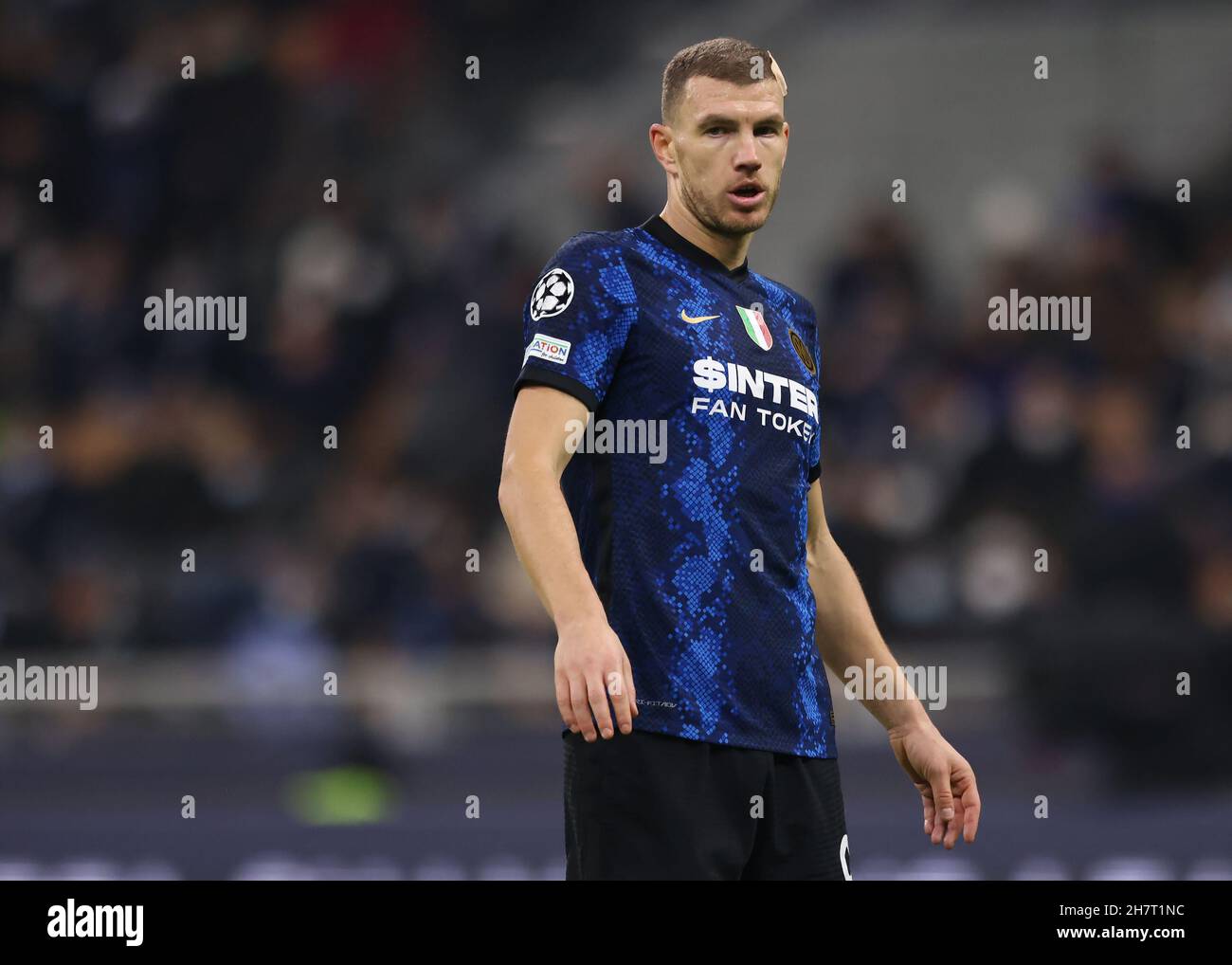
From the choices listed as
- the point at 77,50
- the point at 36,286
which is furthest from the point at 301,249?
the point at 77,50

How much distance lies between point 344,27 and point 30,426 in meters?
3.49

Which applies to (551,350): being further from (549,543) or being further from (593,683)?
(593,683)

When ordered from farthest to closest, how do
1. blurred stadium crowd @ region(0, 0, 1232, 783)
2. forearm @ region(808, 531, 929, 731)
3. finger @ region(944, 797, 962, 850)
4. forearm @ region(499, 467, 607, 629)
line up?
blurred stadium crowd @ region(0, 0, 1232, 783)
forearm @ region(808, 531, 929, 731)
finger @ region(944, 797, 962, 850)
forearm @ region(499, 467, 607, 629)

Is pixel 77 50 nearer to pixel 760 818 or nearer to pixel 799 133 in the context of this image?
pixel 799 133

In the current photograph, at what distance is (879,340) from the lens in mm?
10102

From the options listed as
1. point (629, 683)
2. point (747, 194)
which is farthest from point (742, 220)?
point (629, 683)

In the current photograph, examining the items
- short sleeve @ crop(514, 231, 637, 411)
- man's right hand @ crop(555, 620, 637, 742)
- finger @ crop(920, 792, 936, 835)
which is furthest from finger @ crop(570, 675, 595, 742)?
finger @ crop(920, 792, 936, 835)

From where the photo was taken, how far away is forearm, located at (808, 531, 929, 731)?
3.87m

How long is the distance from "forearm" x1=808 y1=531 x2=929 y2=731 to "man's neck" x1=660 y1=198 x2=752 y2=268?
0.66 metres

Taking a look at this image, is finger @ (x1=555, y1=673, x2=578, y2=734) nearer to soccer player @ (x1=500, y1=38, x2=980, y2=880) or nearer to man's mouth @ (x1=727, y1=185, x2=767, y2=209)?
soccer player @ (x1=500, y1=38, x2=980, y2=880)

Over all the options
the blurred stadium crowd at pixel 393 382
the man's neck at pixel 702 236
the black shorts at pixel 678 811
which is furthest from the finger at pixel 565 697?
the blurred stadium crowd at pixel 393 382

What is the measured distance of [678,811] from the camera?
10.9 ft

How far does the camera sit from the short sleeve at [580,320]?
3373 millimetres

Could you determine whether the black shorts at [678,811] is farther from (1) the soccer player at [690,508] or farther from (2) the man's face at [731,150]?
(2) the man's face at [731,150]
